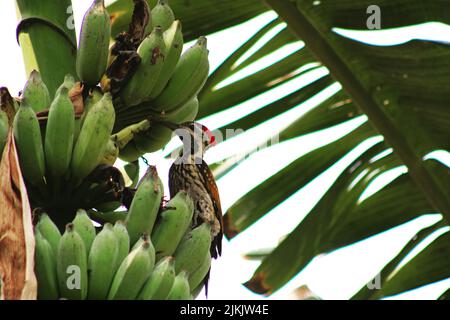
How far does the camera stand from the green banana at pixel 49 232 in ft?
5.25

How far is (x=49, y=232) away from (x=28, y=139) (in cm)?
21

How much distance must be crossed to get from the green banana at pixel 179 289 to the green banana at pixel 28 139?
15.3 inches

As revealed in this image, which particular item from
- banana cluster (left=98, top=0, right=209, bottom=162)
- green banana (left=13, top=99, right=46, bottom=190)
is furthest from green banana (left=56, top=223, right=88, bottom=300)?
banana cluster (left=98, top=0, right=209, bottom=162)

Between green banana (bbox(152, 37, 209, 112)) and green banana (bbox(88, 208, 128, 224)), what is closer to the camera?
green banana (bbox(88, 208, 128, 224))

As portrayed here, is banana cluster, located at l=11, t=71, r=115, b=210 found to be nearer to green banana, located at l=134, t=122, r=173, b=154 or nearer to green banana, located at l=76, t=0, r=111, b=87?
green banana, located at l=76, t=0, r=111, b=87

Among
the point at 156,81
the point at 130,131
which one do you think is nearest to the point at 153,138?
the point at 130,131

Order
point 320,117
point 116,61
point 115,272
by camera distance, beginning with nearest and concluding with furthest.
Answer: point 115,272 < point 116,61 < point 320,117

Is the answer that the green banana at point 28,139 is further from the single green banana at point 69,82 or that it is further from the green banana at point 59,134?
the single green banana at point 69,82

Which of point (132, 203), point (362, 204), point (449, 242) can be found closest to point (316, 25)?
point (362, 204)

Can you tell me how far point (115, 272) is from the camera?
164cm

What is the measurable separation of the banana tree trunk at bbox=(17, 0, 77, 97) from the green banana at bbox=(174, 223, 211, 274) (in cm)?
48

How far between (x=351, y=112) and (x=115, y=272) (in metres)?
1.75

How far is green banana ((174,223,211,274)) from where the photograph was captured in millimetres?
1814
